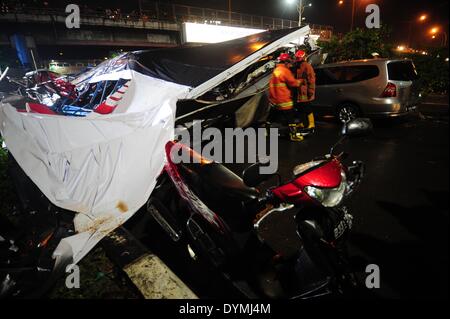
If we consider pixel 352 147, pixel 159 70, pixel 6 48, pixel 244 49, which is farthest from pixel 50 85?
pixel 6 48

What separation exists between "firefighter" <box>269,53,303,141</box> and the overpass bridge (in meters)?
18.4

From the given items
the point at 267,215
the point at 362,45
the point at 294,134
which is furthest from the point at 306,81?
the point at 362,45

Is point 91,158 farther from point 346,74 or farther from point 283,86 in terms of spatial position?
point 346,74

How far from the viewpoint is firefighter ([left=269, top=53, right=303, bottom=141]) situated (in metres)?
6.06

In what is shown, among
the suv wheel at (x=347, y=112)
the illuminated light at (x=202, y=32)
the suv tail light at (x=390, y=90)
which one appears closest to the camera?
the suv tail light at (x=390, y=90)

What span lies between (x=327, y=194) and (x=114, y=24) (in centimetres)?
3305

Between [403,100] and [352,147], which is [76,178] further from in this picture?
[403,100]

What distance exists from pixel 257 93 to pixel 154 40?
30092mm

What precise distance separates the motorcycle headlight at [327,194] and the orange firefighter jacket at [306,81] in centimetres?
487

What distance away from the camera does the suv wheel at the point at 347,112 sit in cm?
743

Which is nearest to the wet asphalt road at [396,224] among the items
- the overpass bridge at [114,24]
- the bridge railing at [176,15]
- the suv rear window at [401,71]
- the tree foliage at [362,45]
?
the suv rear window at [401,71]

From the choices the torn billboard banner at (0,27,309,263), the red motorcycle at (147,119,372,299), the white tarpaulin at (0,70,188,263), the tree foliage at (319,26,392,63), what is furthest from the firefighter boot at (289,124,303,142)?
the tree foliage at (319,26,392,63)

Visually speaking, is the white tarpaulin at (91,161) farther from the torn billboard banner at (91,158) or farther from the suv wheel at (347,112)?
the suv wheel at (347,112)

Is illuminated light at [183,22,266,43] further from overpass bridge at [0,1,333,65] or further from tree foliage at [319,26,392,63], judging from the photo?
tree foliage at [319,26,392,63]
